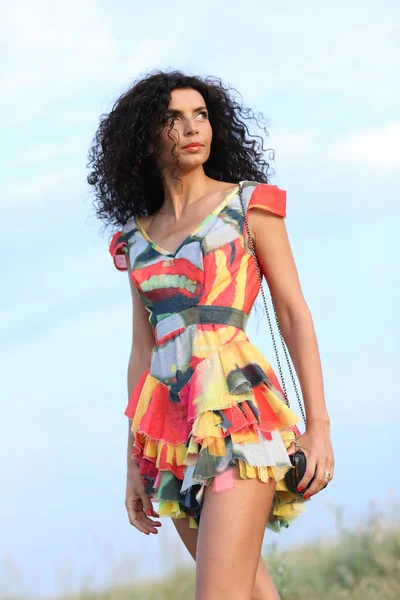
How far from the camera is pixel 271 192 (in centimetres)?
292

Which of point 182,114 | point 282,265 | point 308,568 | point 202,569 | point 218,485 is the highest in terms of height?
point 182,114

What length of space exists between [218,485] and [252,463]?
109 millimetres

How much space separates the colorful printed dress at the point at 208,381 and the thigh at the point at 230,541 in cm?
4

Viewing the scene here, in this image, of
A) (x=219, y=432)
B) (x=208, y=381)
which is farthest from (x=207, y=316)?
(x=219, y=432)

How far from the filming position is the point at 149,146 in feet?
10.3

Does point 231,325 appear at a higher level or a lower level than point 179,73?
lower

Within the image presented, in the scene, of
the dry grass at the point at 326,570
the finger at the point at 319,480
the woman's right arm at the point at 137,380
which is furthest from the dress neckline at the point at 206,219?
the dry grass at the point at 326,570

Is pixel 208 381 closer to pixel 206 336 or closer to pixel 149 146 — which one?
pixel 206 336

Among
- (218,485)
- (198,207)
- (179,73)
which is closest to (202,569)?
(218,485)

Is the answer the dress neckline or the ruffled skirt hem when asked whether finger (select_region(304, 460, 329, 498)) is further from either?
the dress neckline

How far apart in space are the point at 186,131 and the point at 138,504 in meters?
1.21

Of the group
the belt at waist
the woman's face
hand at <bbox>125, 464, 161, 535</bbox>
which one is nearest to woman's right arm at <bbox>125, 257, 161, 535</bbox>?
hand at <bbox>125, 464, 161, 535</bbox>

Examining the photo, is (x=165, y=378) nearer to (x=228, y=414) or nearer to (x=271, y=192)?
(x=228, y=414)

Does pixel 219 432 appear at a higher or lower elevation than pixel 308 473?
higher
